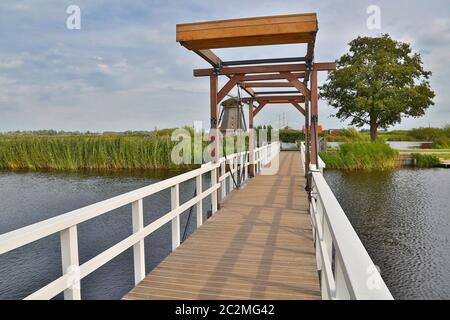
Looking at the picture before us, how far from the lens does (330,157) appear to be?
21.4 metres

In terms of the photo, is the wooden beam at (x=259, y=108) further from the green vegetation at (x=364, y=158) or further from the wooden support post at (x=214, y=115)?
the green vegetation at (x=364, y=158)

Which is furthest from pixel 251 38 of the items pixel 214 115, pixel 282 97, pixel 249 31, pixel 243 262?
pixel 282 97

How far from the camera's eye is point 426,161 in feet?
71.5

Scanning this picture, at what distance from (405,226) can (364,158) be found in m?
11.8

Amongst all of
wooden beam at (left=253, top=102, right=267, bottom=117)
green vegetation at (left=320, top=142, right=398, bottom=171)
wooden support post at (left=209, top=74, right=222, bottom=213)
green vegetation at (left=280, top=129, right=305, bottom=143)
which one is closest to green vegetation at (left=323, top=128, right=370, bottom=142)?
green vegetation at (left=280, top=129, right=305, bottom=143)

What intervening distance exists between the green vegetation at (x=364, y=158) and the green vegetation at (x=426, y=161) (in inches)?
67.7

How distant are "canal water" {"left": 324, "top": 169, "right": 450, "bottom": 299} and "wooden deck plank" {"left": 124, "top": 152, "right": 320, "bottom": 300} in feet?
6.37

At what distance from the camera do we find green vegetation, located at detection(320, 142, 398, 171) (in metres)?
20.3

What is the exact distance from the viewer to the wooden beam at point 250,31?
16.5 feet

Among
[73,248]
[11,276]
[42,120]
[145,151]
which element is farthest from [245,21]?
[145,151]

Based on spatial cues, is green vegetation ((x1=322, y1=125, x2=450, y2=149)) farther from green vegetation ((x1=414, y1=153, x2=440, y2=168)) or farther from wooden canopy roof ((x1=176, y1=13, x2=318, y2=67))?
wooden canopy roof ((x1=176, y1=13, x2=318, y2=67))

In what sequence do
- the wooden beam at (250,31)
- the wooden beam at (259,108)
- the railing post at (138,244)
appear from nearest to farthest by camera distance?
the railing post at (138,244)
the wooden beam at (250,31)
the wooden beam at (259,108)

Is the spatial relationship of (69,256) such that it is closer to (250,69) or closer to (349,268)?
(349,268)

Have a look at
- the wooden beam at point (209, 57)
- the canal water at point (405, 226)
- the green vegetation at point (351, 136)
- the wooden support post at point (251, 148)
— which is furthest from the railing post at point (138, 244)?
the green vegetation at point (351, 136)
